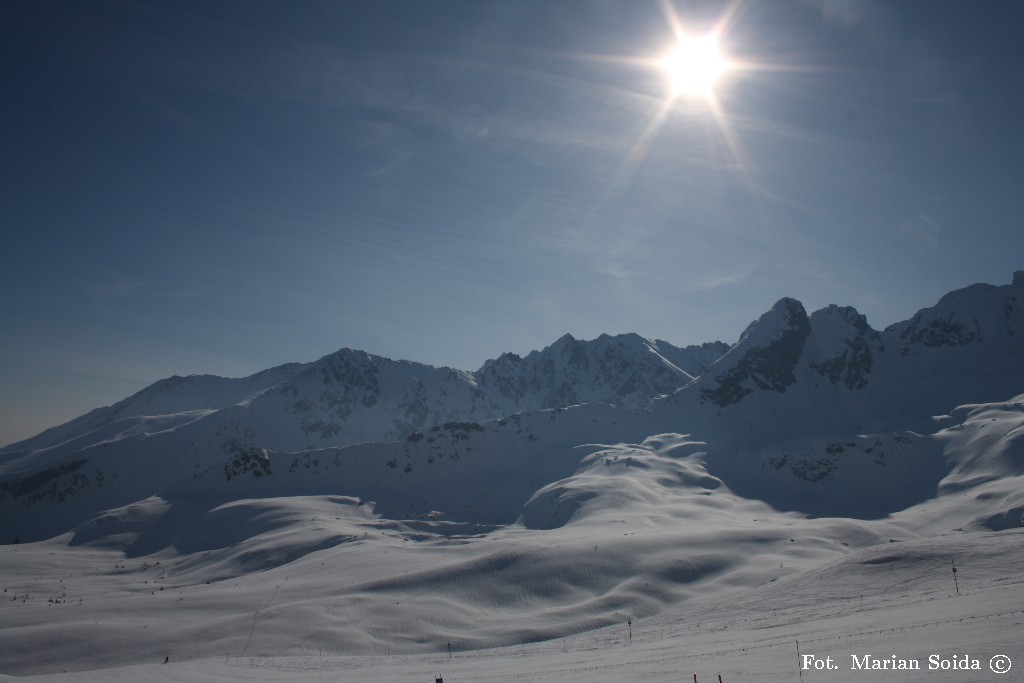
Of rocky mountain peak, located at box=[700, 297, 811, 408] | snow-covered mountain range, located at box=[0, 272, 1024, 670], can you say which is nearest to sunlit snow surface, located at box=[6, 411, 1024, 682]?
→ snow-covered mountain range, located at box=[0, 272, 1024, 670]

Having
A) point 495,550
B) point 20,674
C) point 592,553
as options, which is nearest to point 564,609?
point 592,553

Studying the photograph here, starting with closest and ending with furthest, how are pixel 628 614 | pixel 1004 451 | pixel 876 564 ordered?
pixel 876 564 < pixel 628 614 < pixel 1004 451

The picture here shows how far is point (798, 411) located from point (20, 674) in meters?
188

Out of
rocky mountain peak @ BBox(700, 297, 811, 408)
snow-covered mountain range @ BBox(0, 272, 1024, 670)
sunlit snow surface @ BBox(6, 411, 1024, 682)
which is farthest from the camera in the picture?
rocky mountain peak @ BBox(700, 297, 811, 408)

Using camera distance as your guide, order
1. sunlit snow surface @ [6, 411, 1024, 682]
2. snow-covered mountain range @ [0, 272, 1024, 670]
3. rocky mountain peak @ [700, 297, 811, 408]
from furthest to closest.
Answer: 1. rocky mountain peak @ [700, 297, 811, 408]
2. snow-covered mountain range @ [0, 272, 1024, 670]
3. sunlit snow surface @ [6, 411, 1024, 682]

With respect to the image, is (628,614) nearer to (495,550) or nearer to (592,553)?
(592,553)

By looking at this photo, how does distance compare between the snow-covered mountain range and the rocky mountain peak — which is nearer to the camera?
the snow-covered mountain range

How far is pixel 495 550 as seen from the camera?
69312 millimetres

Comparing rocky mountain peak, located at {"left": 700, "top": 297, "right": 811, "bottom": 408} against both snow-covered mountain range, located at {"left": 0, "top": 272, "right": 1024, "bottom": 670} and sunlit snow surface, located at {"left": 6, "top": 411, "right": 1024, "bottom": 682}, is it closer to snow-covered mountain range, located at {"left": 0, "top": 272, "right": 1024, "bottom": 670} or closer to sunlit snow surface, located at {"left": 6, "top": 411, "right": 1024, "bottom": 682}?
snow-covered mountain range, located at {"left": 0, "top": 272, "right": 1024, "bottom": 670}

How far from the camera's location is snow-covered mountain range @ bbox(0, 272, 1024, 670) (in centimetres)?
6153

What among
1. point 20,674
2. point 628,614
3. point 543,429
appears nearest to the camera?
point 20,674

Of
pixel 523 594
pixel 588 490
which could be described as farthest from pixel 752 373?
pixel 523 594

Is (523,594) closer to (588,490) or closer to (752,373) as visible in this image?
(588,490)

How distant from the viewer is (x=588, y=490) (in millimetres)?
111875
